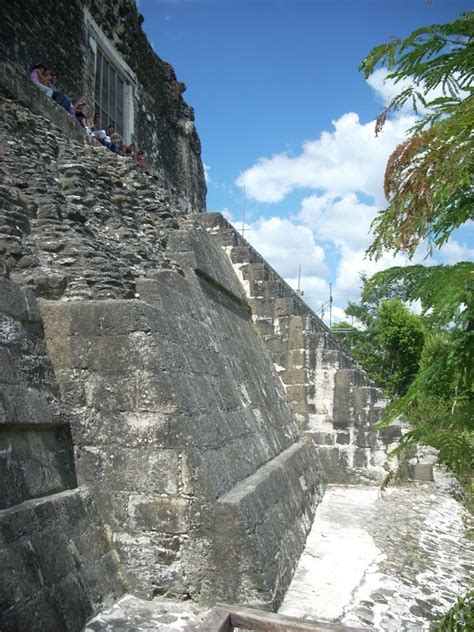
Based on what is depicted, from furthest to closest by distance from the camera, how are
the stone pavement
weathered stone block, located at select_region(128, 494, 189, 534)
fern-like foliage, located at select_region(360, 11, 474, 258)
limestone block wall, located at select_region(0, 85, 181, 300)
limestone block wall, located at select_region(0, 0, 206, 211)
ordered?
limestone block wall, located at select_region(0, 0, 206, 211), limestone block wall, located at select_region(0, 85, 181, 300), weathered stone block, located at select_region(128, 494, 189, 534), the stone pavement, fern-like foliage, located at select_region(360, 11, 474, 258)

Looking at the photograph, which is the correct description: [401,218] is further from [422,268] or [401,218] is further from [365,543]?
[365,543]

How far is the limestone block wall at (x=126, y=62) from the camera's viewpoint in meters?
8.24

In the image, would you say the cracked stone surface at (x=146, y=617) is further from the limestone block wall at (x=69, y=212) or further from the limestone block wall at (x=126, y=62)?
the limestone block wall at (x=126, y=62)

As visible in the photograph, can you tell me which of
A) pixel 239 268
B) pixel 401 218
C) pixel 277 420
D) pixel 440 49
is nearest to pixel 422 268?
pixel 401 218

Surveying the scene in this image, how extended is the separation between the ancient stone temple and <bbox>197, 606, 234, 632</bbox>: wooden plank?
1.02ft

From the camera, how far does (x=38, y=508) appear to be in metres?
2.94

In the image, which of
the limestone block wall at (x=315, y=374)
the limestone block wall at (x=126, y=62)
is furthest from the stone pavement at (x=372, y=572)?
the limestone block wall at (x=126, y=62)

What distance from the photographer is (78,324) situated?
147 inches

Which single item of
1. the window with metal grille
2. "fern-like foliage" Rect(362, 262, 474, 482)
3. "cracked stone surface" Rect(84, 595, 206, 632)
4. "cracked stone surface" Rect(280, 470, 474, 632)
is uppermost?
the window with metal grille

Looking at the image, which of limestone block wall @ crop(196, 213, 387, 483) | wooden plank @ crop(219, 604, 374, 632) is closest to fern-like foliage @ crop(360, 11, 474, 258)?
wooden plank @ crop(219, 604, 374, 632)

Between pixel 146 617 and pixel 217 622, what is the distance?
522mm

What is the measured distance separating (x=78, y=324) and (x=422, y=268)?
2.45m

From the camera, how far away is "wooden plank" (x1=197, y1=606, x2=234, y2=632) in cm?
280

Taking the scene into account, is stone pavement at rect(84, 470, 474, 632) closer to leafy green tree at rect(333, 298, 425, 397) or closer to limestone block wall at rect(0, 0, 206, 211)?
limestone block wall at rect(0, 0, 206, 211)
